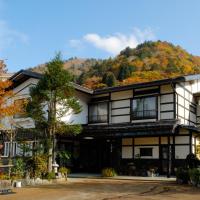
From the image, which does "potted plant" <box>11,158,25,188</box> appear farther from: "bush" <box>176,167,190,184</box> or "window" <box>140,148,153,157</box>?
"window" <box>140,148,153,157</box>

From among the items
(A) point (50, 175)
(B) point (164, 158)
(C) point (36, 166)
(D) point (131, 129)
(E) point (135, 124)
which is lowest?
(A) point (50, 175)

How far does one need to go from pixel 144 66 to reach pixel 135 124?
1396 inches

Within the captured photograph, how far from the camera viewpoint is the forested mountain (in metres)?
51.0

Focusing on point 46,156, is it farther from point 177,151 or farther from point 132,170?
point 177,151

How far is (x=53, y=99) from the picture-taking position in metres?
19.7

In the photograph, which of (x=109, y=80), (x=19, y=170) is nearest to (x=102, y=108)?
(x=19, y=170)

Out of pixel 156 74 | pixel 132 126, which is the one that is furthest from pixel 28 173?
pixel 156 74

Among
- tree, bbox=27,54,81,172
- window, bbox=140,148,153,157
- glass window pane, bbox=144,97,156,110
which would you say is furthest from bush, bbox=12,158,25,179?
glass window pane, bbox=144,97,156,110

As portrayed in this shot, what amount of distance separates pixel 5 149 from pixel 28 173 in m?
9.63

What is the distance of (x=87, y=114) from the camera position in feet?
88.5

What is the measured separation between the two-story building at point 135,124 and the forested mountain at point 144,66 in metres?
19.8

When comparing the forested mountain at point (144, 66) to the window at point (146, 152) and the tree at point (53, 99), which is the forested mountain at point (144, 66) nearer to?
the window at point (146, 152)

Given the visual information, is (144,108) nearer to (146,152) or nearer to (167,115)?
(167,115)

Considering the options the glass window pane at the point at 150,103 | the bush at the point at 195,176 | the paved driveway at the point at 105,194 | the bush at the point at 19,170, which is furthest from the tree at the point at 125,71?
the paved driveway at the point at 105,194
